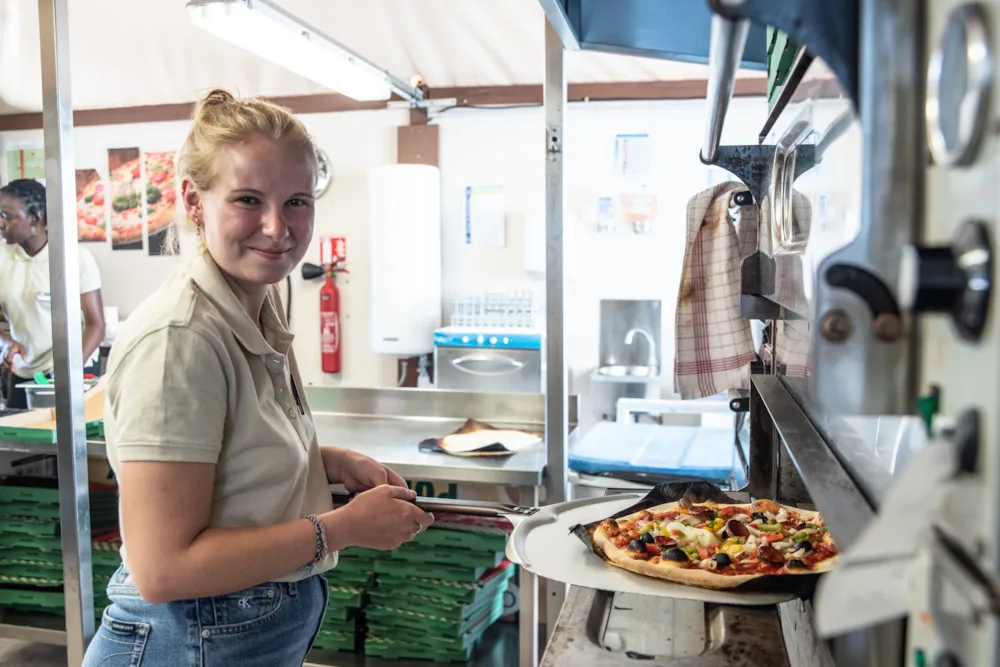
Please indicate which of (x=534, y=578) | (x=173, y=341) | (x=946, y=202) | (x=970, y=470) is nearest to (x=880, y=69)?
(x=946, y=202)

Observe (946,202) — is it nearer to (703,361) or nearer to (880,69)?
(880,69)

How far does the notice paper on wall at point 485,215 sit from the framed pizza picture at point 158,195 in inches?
83.8

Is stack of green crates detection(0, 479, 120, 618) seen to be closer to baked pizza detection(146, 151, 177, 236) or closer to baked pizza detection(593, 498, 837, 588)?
baked pizza detection(593, 498, 837, 588)

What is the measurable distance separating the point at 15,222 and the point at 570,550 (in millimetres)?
3466

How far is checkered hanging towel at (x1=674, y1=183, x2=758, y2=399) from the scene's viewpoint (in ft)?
6.70

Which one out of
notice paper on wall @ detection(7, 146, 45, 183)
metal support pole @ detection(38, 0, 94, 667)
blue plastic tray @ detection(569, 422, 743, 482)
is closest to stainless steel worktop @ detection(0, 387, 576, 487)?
blue plastic tray @ detection(569, 422, 743, 482)

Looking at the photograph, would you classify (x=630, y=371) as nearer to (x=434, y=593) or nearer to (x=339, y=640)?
(x=434, y=593)

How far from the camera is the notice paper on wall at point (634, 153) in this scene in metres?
4.85

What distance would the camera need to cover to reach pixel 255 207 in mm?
1358

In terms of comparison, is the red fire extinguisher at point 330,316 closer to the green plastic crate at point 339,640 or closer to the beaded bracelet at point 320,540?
the green plastic crate at point 339,640

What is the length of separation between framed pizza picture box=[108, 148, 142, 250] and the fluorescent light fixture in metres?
2.34

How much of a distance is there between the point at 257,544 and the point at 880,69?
1.07 metres

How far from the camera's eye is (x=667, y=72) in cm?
462

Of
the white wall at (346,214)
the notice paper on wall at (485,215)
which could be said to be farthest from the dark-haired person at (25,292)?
the notice paper on wall at (485,215)
